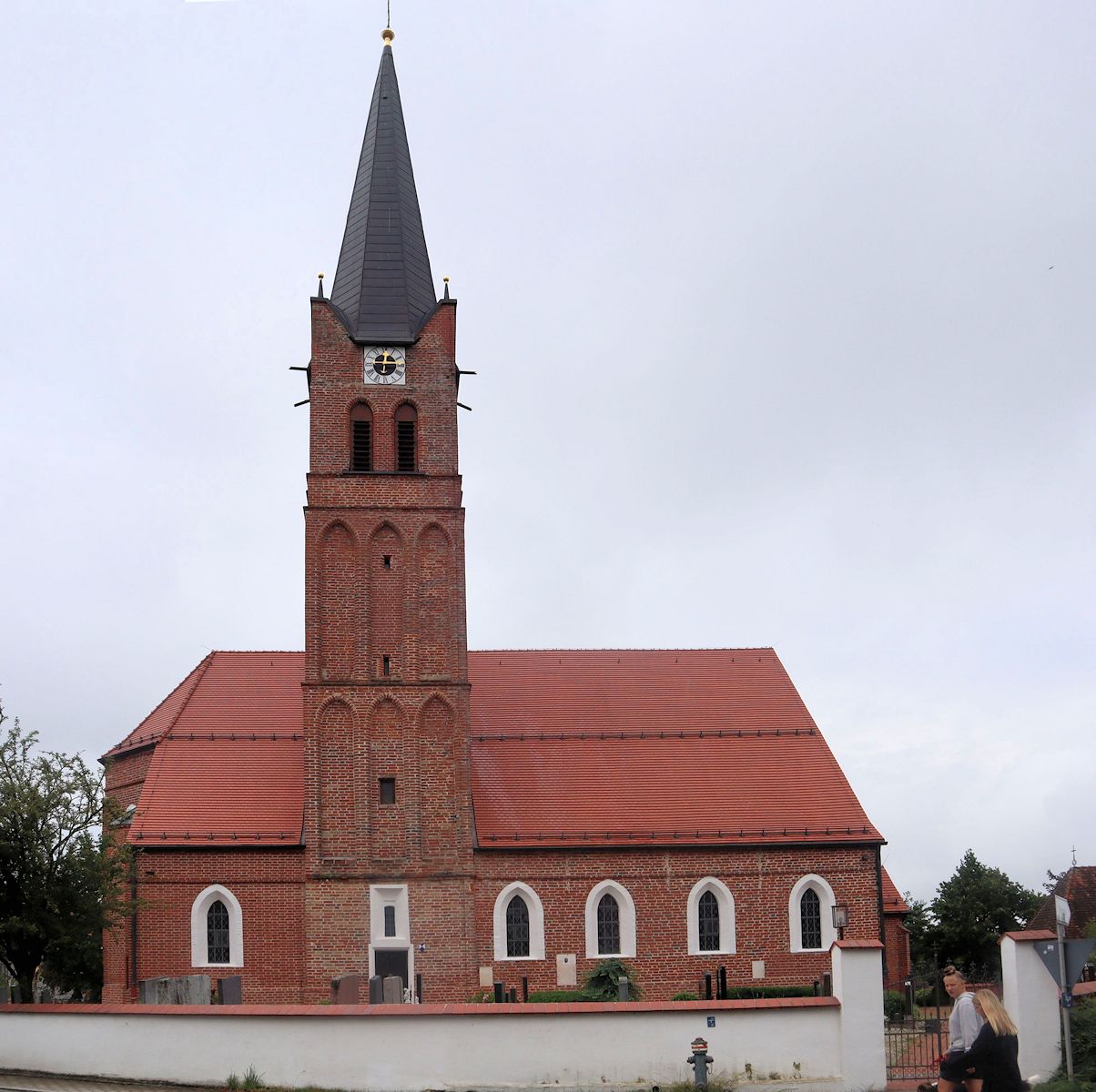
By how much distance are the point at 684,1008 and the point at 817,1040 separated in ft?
6.73

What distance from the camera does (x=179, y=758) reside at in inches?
1501

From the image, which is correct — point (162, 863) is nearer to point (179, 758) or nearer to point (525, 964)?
point (179, 758)

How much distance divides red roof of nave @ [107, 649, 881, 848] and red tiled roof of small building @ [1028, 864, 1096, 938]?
12.7 metres

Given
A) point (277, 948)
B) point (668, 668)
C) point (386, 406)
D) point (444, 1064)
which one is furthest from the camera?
point (668, 668)

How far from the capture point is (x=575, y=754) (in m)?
39.7

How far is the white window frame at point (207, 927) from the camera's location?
35.5 metres

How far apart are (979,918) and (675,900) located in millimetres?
20011

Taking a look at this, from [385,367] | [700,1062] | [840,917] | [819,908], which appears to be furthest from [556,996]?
[385,367]

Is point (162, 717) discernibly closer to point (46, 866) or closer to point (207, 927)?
point (207, 927)

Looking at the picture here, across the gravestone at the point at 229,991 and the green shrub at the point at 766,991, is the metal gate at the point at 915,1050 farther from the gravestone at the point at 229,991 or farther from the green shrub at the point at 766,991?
the gravestone at the point at 229,991

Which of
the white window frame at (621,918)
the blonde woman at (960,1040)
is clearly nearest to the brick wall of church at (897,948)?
the white window frame at (621,918)

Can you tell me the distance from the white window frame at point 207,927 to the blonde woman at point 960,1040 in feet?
80.0

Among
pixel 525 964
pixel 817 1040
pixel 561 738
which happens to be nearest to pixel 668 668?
pixel 561 738

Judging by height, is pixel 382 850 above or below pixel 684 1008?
above
